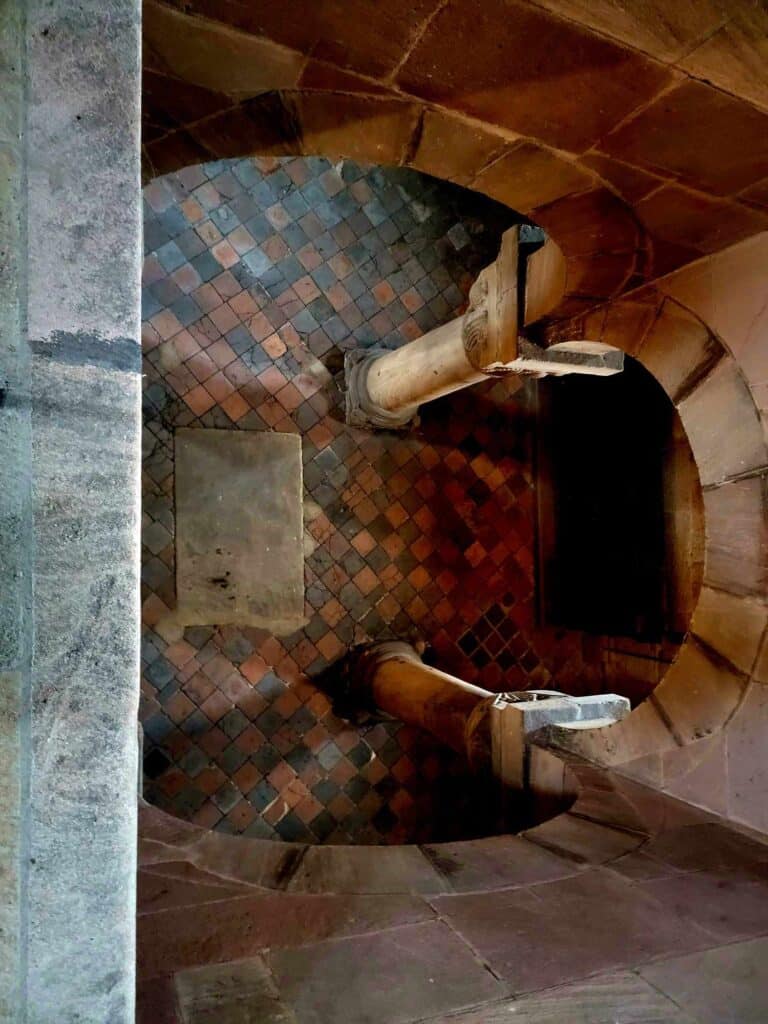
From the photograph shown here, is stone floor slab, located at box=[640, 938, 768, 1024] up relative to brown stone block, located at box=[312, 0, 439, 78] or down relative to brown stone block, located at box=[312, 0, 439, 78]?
down

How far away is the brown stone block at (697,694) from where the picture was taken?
2.73m

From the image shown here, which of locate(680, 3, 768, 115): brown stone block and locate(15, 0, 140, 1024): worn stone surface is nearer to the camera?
locate(15, 0, 140, 1024): worn stone surface

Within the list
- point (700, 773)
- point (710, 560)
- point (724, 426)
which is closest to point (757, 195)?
point (724, 426)

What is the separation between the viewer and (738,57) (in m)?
1.70

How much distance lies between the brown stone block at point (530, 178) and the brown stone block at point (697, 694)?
1.81m

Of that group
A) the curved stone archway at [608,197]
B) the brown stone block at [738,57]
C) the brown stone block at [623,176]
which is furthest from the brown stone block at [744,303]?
the brown stone block at [738,57]

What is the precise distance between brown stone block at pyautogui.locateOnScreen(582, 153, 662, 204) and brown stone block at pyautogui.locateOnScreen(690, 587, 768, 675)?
1.49 meters

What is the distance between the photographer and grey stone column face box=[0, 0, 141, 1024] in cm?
96

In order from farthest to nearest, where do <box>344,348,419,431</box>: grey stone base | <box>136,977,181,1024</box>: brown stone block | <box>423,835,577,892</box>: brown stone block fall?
<box>344,348,419,431</box>: grey stone base → <box>423,835,577,892</box>: brown stone block → <box>136,977,181,1024</box>: brown stone block

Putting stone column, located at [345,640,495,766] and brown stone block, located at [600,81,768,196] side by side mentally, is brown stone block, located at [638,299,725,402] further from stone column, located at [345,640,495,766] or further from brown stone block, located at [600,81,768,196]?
stone column, located at [345,640,495,766]

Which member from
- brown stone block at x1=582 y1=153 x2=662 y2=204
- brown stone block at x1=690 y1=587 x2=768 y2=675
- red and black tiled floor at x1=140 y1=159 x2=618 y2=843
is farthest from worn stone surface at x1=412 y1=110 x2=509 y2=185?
red and black tiled floor at x1=140 y1=159 x2=618 y2=843

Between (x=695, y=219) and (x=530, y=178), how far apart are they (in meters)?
0.61

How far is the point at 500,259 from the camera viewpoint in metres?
3.33

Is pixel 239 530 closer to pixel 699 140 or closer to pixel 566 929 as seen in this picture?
pixel 566 929
